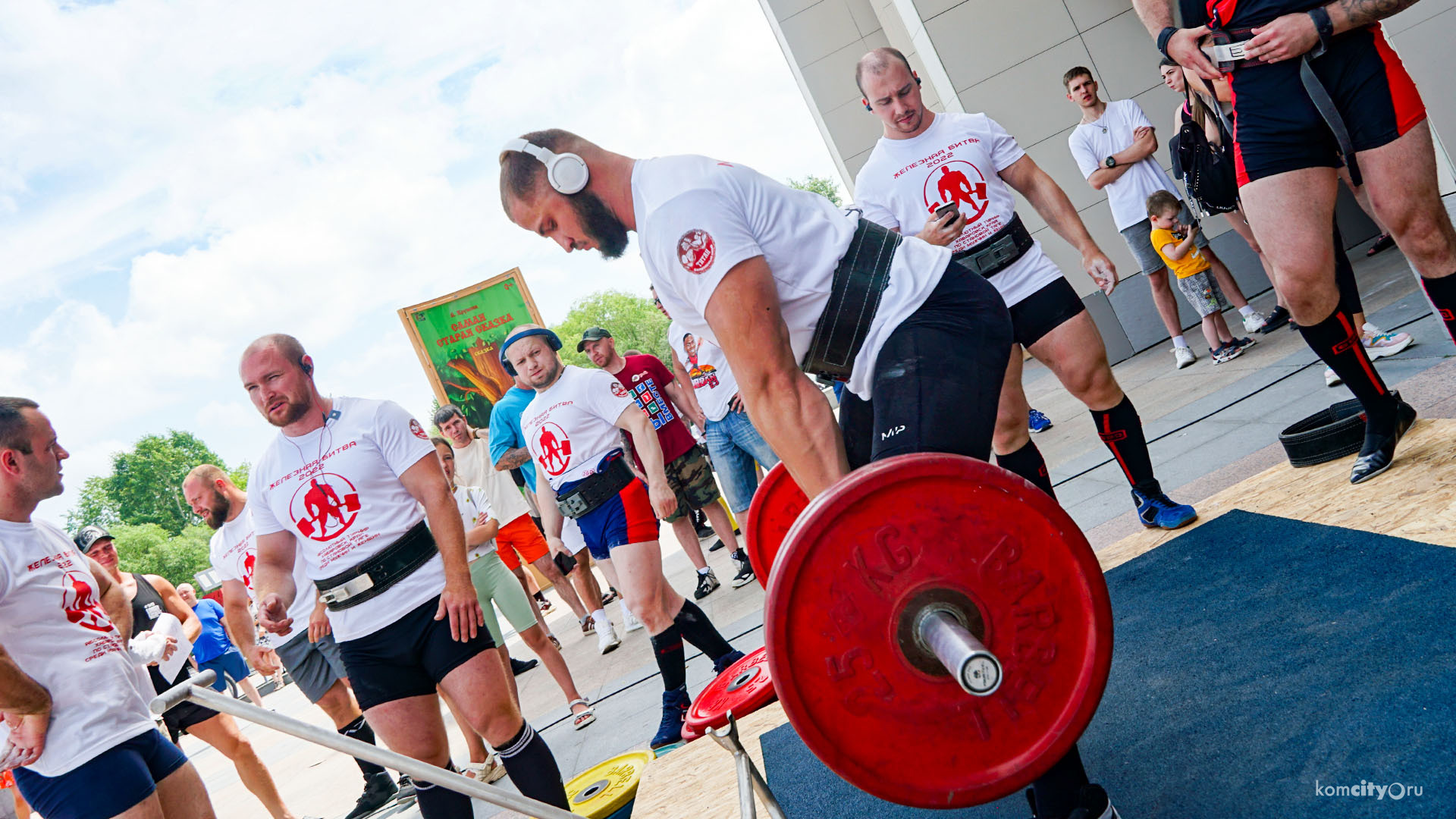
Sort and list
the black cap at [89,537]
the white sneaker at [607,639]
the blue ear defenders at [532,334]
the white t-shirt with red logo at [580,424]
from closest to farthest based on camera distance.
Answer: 1. the white t-shirt with red logo at [580,424]
2. the blue ear defenders at [532,334]
3. the black cap at [89,537]
4. the white sneaker at [607,639]

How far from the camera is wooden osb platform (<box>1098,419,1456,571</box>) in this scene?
238 centimetres

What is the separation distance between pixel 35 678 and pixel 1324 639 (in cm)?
359

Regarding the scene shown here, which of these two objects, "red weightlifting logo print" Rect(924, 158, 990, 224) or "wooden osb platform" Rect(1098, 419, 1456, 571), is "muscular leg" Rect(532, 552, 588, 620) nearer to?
"red weightlifting logo print" Rect(924, 158, 990, 224)

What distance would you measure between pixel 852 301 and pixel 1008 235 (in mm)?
1669

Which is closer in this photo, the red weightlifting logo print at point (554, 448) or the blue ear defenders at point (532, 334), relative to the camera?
the red weightlifting logo print at point (554, 448)

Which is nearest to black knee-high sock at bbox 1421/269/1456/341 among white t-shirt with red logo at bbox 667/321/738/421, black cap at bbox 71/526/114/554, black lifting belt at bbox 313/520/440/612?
black lifting belt at bbox 313/520/440/612

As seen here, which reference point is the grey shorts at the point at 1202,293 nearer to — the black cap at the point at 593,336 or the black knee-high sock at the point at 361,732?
the black cap at the point at 593,336


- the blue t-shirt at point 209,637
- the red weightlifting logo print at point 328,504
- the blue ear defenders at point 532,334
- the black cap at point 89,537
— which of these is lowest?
the blue t-shirt at point 209,637

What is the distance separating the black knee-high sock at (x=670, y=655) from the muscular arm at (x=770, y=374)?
7.39ft

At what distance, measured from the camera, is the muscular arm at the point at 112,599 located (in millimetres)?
3551

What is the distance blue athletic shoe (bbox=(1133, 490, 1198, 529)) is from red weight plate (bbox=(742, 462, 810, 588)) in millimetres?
1579

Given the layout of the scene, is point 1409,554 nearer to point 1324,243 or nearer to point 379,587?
point 1324,243

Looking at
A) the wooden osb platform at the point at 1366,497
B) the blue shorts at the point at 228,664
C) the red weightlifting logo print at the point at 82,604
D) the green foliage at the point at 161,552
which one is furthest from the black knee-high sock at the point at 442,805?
the green foliage at the point at 161,552

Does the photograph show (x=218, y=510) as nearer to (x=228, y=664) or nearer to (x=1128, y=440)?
(x=228, y=664)
